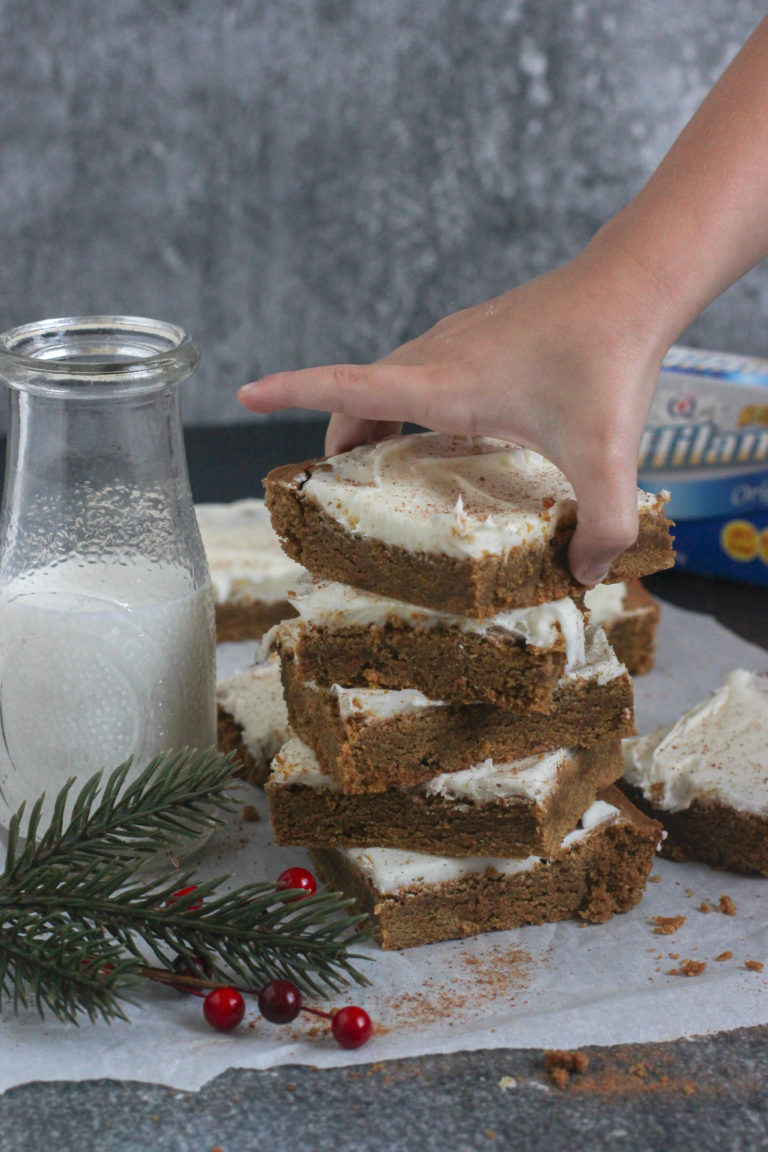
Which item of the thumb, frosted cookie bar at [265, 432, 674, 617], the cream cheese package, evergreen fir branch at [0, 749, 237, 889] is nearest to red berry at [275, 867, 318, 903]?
evergreen fir branch at [0, 749, 237, 889]

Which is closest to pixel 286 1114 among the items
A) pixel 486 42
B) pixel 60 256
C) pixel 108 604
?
pixel 108 604

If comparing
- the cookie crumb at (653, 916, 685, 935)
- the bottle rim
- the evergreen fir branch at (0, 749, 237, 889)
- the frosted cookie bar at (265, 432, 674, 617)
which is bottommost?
the cookie crumb at (653, 916, 685, 935)

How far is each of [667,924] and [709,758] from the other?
0.37 m

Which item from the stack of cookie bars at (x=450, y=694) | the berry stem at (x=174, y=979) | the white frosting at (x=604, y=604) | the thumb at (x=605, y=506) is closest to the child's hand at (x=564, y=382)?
the thumb at (x=605, y=506)

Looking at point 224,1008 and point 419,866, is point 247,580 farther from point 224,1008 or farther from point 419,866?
point 224,1008

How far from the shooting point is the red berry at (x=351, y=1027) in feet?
5.95

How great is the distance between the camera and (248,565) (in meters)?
3.34

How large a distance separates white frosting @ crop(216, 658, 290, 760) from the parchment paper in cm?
28

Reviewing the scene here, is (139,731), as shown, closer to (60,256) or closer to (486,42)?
(60,256)

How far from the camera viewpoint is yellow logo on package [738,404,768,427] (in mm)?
3490

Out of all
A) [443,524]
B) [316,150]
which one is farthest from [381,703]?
[316,150]

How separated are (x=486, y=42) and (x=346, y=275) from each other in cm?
85

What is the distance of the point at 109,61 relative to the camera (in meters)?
3.99

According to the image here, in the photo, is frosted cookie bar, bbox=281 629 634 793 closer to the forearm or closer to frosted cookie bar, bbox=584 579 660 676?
the forearm
